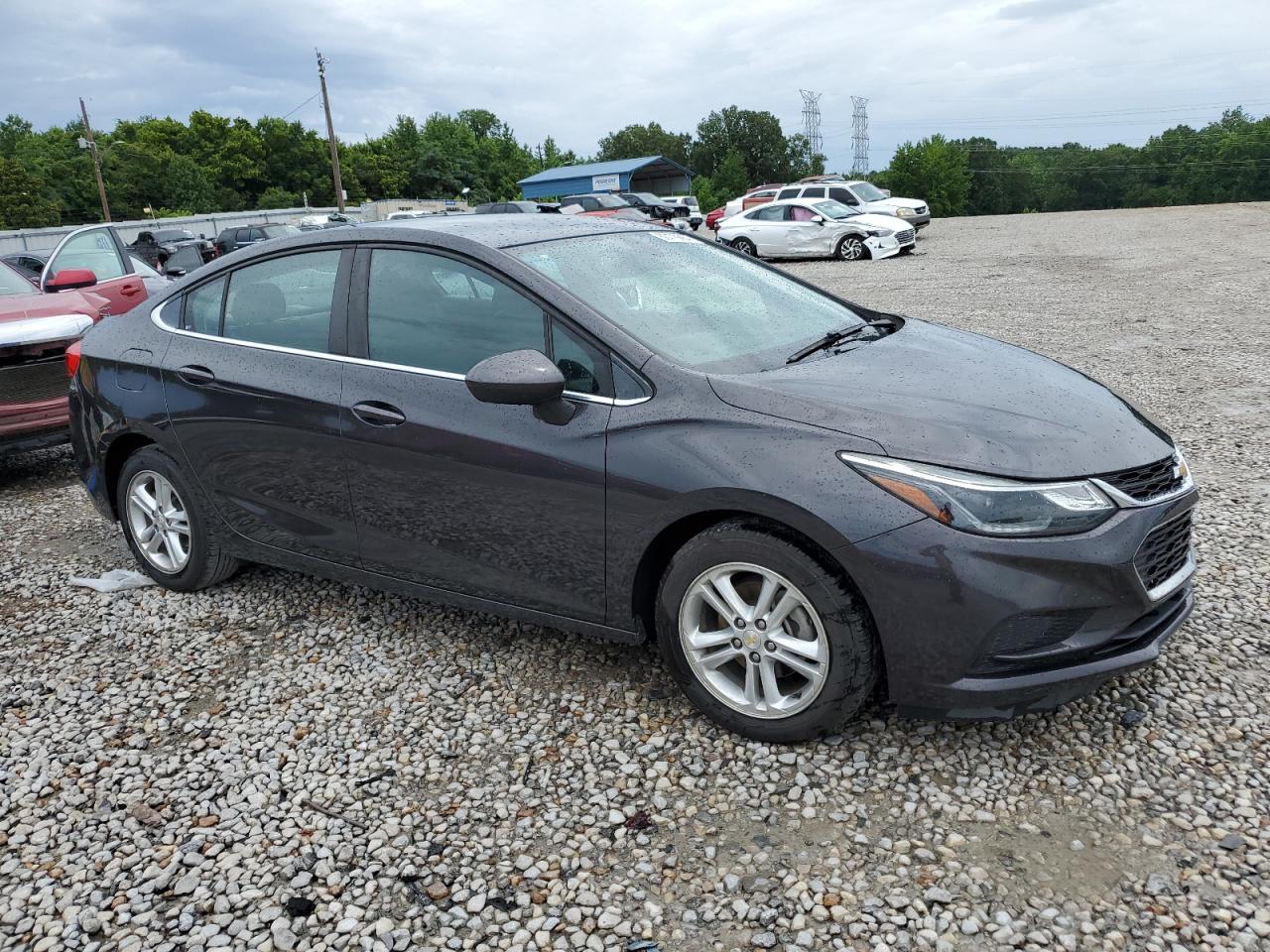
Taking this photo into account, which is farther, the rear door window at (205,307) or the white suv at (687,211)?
the white suv at (687,211)

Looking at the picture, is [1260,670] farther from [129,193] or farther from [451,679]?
[129,193]

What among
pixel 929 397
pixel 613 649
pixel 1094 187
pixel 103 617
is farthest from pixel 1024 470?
pixel 1094 187

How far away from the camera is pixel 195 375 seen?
13.5 ft

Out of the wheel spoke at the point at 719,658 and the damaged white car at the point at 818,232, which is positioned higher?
the damaged white car at the point at 818,232

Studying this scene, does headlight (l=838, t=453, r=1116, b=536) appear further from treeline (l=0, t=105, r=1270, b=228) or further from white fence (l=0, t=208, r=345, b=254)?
treeline (l=0, t=105, r=1270, b=228)

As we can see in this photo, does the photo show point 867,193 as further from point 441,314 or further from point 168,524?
point 441,314

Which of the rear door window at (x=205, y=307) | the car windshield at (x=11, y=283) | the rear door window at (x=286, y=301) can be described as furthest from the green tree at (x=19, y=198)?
the rear door window at (x=286, y=301)

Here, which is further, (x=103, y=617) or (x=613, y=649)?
(x=103, y=617)

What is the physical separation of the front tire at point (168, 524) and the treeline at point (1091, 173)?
210 feet

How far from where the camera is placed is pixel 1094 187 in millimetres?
Answer: 94375

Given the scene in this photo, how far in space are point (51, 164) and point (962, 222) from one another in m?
82.5

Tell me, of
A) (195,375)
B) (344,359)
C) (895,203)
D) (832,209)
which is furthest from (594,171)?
(344,359)

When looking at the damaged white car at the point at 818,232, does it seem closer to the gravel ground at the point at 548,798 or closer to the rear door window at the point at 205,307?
the rear door window at the point at 205,307

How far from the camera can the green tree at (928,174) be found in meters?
68.0
